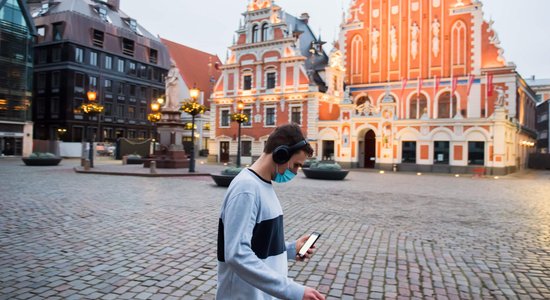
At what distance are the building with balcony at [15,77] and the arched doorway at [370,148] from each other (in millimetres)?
36155

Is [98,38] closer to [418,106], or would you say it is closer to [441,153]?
[418,106]

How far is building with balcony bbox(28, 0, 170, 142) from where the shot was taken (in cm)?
4541

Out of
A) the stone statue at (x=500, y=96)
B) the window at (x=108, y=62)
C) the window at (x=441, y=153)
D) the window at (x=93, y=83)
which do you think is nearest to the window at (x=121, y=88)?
the window at (x=108, y=62)

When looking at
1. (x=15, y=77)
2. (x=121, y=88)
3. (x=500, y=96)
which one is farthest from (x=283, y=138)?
(x=121, y=88)

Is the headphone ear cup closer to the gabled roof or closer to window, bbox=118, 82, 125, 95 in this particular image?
window, bbox=118, 82, 125, 95

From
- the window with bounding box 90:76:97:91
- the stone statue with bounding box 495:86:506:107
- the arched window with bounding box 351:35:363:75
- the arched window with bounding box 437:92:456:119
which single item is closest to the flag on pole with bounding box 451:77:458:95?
the arched window with bounding box 437:92:456:119

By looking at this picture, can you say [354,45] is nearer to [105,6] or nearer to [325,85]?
[325,85]

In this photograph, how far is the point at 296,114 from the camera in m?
36.7

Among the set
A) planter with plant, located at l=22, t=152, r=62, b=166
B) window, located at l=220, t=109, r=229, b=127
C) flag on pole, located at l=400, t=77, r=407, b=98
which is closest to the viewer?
planter with plant, located at l=22, t=152, r=62, b=166

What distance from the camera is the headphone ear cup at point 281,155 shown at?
233cm

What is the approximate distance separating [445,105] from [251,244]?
1459 inches

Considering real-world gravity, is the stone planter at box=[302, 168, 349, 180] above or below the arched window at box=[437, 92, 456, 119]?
below

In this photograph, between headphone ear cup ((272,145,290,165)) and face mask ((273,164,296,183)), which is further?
face mask ((273,164,296,183))

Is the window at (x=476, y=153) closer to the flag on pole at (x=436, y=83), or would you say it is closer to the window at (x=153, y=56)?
the flag on pole at (x=436, y=83)
